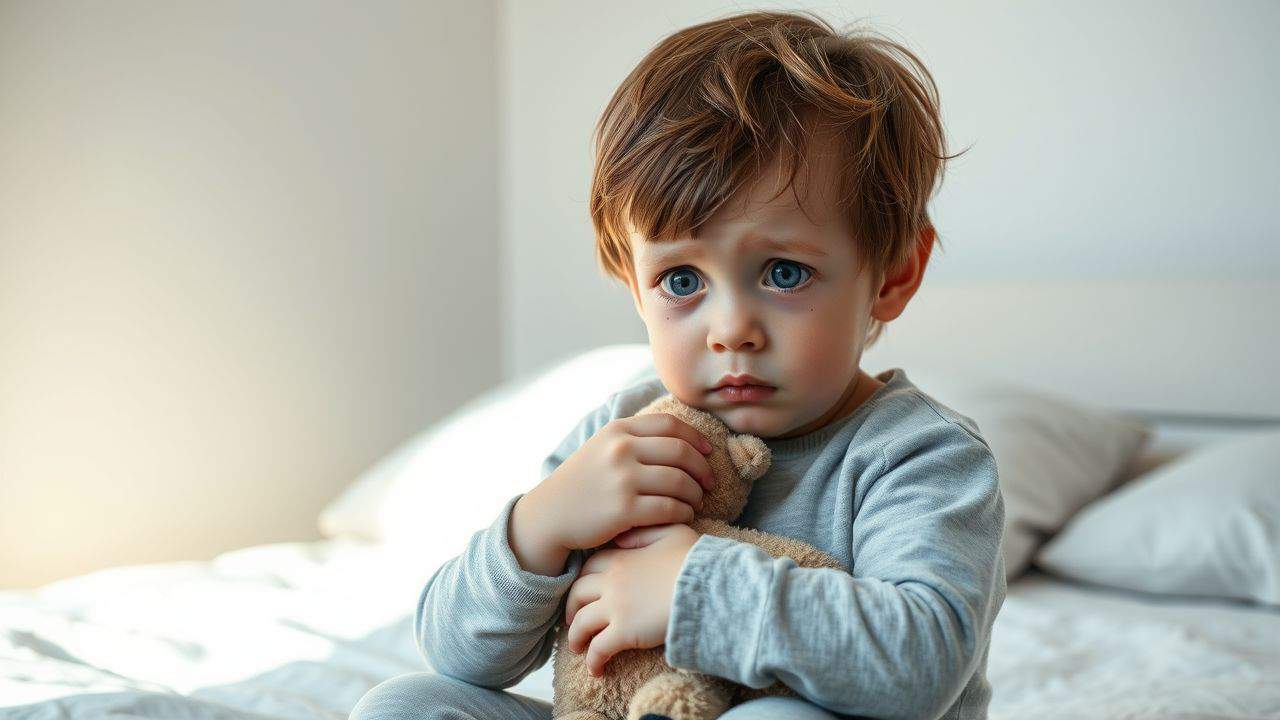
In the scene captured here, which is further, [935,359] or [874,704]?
[935,359]

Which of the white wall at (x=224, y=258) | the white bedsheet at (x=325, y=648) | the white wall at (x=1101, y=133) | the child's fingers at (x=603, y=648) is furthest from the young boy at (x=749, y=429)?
the white wall at (x=224, y=258)

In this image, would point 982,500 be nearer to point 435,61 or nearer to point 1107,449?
point 1107,449

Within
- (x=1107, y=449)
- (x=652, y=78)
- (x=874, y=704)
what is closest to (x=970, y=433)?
(x=874, y=704)

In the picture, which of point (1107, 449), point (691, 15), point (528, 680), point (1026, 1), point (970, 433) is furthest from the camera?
point (691, 15)

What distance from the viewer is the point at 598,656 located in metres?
0.72

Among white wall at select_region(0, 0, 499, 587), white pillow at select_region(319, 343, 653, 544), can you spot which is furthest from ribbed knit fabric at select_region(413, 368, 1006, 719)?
white wall at select_region(0, 0, 499, 587)

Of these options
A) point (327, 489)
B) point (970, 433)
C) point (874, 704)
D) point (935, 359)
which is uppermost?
point (970, 433)

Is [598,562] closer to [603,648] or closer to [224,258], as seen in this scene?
[603,648]

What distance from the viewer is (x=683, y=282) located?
0.78m

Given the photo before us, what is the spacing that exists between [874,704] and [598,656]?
189 mm

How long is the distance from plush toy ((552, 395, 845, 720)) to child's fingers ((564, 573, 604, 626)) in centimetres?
A: 3

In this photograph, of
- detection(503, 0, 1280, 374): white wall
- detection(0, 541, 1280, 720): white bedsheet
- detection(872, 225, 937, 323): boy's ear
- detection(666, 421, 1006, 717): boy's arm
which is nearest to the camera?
detection(666, 421, 1006, 717): boy's arm

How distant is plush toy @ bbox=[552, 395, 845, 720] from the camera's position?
67cm

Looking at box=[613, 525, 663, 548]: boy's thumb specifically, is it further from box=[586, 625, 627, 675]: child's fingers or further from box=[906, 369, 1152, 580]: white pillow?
box=[906, 369, 1152, 580]: white pillow
